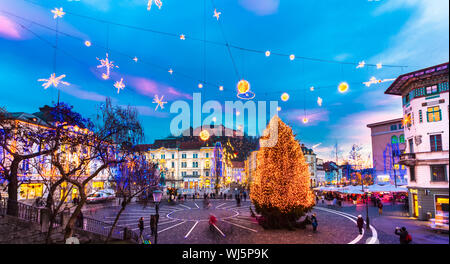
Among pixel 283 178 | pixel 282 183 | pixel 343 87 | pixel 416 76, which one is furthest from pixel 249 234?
pixel 416 76

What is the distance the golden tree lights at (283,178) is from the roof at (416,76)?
11.7m

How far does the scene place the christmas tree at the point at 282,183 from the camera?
1739 cm

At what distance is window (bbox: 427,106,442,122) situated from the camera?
448 centimetres

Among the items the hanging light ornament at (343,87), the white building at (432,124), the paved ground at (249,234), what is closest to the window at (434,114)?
the white building at (432,124)

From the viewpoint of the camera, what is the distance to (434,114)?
4.64 metres

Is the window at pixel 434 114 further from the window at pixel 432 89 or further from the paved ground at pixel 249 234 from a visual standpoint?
the paved ground at pixel 249 234

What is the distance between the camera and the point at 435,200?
4.62m

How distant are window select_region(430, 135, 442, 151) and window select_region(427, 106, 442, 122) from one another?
1.09ft

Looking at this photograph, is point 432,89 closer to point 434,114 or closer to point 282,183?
point 434,114

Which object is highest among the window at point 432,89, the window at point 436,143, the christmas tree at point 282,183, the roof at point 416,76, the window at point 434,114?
the roof at point 416,76

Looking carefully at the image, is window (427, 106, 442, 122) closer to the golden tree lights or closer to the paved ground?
the paved ground
